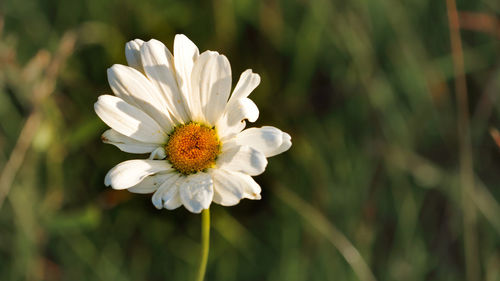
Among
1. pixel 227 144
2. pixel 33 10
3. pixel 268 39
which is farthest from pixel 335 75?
pixel 33 10

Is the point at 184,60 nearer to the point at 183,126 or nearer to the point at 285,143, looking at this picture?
the point at 183,126

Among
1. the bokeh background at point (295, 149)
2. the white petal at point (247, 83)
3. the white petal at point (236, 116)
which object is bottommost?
the bokeh background at point (295, 149)

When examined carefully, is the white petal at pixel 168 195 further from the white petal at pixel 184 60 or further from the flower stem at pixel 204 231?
the white petal at pixel 184 60

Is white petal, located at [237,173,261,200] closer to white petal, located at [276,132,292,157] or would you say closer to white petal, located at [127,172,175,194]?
white petal, located at [276,132,292,157]

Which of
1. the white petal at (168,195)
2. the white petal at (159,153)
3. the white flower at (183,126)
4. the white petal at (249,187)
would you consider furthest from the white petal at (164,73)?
the white petal at (249,187)

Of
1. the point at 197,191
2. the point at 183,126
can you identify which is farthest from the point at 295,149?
the point at 197,191

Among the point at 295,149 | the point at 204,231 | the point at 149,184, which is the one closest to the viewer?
the point at 204,231

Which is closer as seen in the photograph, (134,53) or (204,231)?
(204,231)
